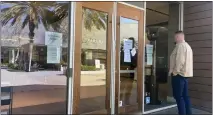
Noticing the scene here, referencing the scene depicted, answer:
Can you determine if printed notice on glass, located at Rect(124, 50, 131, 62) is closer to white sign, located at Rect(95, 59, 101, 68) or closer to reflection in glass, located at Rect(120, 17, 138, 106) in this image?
reflection in glass, located at Rect(120, 17, 138, 106)

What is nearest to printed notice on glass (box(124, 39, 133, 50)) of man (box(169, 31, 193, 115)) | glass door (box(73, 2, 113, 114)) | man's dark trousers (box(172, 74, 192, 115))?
glass door (box(73, 2, 113, 114))

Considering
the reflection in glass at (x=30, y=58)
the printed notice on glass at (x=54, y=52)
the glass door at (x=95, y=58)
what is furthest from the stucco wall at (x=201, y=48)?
the printed notice on glass at (x=54, y=52)

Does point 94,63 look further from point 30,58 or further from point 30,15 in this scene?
point 30,15

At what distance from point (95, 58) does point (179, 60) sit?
1359mm

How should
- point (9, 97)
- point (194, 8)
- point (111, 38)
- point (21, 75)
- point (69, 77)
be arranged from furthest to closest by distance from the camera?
point (194, 8)
point (21, 75)
point (9, 97)
point (111, 38)
point (69, 77)

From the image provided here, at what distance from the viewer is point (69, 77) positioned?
3.51m

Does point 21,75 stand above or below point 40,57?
below

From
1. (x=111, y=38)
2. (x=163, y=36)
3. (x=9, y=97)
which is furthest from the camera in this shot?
(x=163, y=36)

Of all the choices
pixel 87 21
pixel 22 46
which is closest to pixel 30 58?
pixel 22 46

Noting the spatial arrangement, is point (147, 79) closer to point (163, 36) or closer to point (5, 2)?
point (163, 36)

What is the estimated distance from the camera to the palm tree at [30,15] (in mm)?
4285

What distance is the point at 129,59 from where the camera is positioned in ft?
14.0

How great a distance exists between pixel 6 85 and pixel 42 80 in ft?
2.29

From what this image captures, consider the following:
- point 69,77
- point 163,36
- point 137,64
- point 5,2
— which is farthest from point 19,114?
point 163,36
